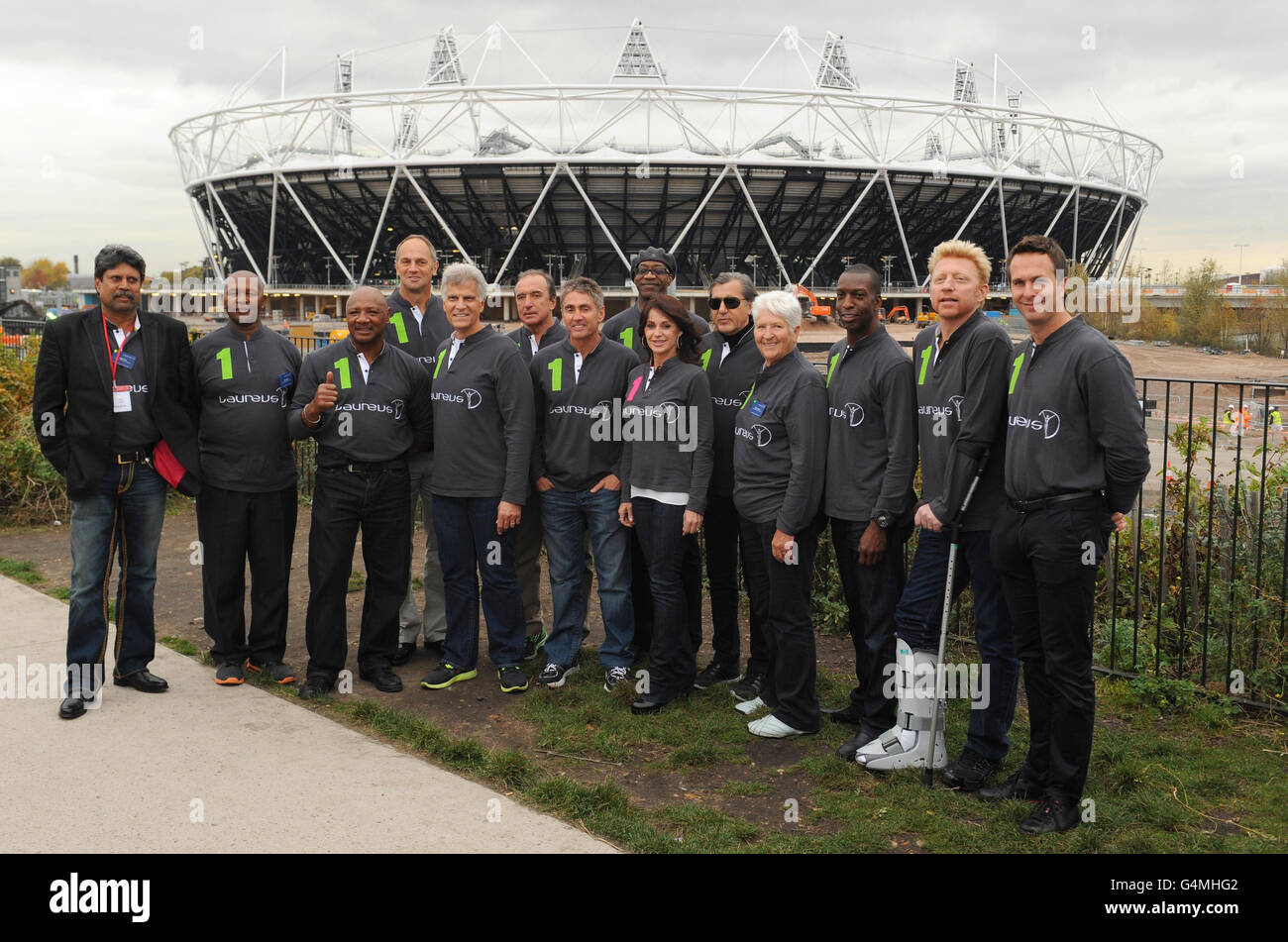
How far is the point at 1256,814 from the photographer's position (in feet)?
12.6

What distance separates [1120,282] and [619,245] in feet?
83.5

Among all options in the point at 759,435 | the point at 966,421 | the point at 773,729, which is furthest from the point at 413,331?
the point at 966,421

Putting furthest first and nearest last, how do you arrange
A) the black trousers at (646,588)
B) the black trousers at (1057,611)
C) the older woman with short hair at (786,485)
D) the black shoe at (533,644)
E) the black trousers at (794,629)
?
the black shoe at (533,644)
the black trousers at (646,588)
the black trousers at (794,629)
the older woman with short hair at (786,485)
the black trousers at (1057,611)

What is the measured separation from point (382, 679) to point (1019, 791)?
324 cm

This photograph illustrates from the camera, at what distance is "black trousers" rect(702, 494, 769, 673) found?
5.28 m

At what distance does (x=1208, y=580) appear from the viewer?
495cm

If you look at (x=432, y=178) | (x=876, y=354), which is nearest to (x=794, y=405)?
(x=876, y=354)

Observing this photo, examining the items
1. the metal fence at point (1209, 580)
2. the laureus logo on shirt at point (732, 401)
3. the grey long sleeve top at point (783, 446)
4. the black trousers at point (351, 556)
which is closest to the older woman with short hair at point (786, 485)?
the grey long sleeve top at point (783, 446)

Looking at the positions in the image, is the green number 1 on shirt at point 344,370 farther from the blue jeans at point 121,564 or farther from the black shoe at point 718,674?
the black shoe at point 718,674

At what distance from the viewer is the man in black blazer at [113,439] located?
4.88 metres

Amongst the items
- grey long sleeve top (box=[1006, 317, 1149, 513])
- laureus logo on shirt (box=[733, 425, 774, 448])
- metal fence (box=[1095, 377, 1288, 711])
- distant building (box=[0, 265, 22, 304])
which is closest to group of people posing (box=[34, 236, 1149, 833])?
laureus logo on shirt (box=[733, 425, 774, 448])

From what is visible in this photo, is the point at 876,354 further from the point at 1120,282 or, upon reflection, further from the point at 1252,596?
the point at 1120,282

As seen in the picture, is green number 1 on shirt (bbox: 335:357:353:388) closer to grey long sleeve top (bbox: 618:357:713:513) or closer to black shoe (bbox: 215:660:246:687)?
grey long sleeve top (bbox: 618:357:713:513)

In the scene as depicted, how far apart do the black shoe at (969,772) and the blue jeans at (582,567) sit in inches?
74.4
